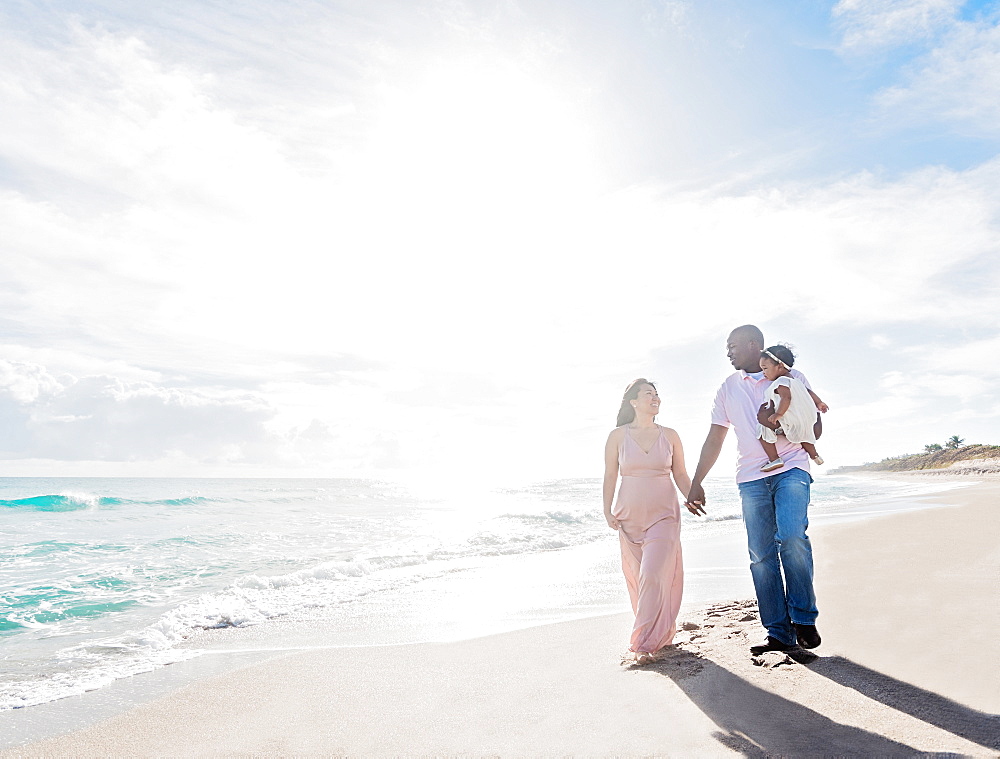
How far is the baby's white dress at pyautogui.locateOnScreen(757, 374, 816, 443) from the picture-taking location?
407 cm

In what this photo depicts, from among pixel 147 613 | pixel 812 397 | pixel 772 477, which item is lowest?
pixel 147 613

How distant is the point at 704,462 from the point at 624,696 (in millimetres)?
1781

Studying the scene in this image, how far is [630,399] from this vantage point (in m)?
4.75

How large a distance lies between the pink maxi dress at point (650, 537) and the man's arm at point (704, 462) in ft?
0.44

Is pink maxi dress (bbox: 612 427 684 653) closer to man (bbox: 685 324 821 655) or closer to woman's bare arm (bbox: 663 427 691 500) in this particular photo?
woman's bare arm (bbox: 663 427 691 500)

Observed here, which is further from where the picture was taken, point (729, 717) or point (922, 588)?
point (922, 588)

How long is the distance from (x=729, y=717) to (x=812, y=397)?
222 cm

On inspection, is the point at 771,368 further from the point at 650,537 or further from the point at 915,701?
the point at 915,701

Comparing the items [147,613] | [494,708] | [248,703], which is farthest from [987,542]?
[147,613]

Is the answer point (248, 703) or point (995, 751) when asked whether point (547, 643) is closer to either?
point (248, 703)

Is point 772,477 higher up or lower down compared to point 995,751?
higher up

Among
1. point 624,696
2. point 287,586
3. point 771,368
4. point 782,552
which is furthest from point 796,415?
point 287,586

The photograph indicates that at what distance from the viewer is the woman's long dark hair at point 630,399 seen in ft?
15.5

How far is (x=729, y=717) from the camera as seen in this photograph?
309cm
